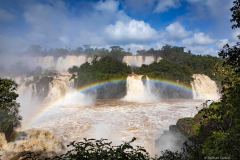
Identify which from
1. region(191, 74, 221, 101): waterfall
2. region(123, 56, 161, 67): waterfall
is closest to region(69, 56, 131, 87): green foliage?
region(191, 74, 221, 101): waterfall

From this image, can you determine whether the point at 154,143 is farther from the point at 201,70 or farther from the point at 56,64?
the point at 56,64

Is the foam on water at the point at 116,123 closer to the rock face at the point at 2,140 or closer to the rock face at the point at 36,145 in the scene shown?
the rock face at the point at 36,145

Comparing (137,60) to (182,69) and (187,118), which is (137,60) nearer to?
(182,69)

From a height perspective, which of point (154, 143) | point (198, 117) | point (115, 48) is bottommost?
point (154, 143)

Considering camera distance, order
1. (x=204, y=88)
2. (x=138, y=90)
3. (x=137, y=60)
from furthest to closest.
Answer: (x=137, y=60)
(x=204, y=88)
(x=138, y=90)

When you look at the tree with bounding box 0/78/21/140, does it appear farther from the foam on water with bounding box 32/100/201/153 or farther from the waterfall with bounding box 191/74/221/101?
the waterfall with bounding box 191/74/221/101

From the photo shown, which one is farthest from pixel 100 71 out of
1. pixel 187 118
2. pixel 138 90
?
pixel 187 118

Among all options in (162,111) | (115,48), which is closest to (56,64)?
(115,48)
